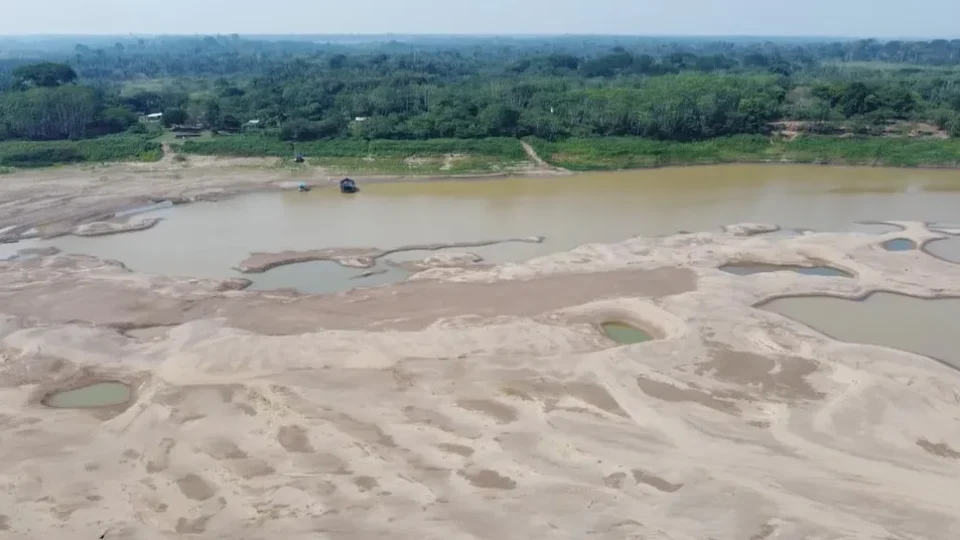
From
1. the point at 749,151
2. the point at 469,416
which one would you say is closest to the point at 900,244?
the point at 749,151

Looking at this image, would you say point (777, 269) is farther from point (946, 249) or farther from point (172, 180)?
point (172, 180)

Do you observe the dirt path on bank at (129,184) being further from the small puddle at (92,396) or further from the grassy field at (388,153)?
the small puddle at (92,396)

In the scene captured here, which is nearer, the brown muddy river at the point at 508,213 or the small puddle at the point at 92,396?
the small puddle at the point at 92,396

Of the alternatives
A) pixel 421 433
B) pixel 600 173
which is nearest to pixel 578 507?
pixel 421 433

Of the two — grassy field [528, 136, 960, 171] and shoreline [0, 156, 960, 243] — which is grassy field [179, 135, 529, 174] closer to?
shoreline [0, 156, 960, 243]

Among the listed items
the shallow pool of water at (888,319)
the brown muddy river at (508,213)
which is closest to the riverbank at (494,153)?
the brown muddy river at (508,213)

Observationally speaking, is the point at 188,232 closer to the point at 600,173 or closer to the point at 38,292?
the point at 38,292

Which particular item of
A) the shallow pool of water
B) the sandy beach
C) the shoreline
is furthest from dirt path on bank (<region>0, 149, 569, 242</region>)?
the shallow pool of water
